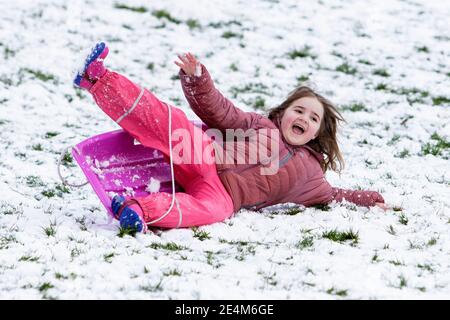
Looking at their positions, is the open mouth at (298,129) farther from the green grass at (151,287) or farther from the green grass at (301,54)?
the green grass at (301,54)

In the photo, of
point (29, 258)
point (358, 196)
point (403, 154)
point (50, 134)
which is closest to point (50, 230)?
point (29, 258)

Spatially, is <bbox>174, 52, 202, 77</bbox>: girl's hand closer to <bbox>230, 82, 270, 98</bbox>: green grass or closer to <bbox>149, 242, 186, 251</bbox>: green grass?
<bbox>149, 242, 186, 251</bbox>: green grass

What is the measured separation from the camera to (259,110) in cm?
689

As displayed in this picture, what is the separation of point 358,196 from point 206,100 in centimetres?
124

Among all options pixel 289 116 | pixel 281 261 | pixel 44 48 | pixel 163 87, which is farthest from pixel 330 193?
pixel 44 48

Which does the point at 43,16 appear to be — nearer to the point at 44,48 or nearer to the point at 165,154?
the point at 44,48

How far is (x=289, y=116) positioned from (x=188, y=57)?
0.90 metres

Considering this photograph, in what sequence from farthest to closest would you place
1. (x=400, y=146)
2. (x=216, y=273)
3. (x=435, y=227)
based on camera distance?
1. (x=400, y=146)
2. (x=435, y=227)
3. (x=216, y=273)

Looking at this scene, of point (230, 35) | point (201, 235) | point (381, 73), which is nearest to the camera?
point (201, 235)

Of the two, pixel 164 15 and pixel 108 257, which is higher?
pixel 164 15

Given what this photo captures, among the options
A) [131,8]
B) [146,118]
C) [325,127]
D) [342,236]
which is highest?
[146,118]

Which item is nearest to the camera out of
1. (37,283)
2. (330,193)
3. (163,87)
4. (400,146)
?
(37,283)

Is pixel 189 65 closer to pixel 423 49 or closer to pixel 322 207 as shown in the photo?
pixel 322 207

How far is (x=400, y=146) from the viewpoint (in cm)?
597
